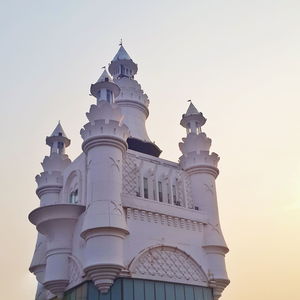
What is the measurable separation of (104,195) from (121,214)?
5.14ft

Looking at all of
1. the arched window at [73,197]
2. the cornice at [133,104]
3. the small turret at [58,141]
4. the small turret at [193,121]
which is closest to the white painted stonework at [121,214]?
the arched window at [73,197]

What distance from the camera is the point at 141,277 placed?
27656 mm

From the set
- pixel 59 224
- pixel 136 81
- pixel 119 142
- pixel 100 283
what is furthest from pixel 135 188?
pixel 136 81

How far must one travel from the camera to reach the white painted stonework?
2736 cm

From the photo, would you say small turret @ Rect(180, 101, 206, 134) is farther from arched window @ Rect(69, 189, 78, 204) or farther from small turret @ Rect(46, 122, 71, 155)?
arched window @ Rect(69, 189, 78, 204)

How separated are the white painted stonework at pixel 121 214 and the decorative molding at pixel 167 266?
6cm

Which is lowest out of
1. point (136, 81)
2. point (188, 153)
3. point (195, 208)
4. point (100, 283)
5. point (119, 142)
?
point (100, 283)

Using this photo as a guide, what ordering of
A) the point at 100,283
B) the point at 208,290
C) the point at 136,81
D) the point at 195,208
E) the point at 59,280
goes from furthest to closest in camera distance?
1. the point at 136,81
2. the point at 195,208
3. the point at 208,290
4. the point at 59,280
5. the point at 100,283

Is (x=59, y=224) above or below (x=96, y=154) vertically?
below

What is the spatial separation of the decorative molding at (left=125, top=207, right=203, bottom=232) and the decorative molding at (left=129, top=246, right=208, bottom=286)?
1747 mm

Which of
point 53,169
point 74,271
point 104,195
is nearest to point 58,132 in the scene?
point 53,169

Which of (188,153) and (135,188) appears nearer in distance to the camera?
(135,188)

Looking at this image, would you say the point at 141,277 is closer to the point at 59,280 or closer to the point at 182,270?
the point at 182,270

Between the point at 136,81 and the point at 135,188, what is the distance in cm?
1318
